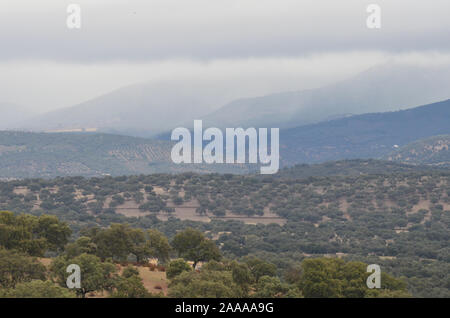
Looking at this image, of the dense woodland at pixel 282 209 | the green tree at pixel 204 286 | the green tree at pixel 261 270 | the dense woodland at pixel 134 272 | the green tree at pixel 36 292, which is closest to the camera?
the green tree at pixel 36 292

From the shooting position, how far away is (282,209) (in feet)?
431

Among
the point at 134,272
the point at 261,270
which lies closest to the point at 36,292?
the point at 134,272

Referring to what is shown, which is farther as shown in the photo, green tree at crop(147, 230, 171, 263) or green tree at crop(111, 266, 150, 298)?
green tree at crop(147, 230, 171, 263)

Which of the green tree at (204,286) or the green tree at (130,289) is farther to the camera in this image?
the green tree at (130,289)

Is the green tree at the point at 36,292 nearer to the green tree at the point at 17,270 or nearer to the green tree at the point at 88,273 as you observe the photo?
the green tree at the point at 17,270

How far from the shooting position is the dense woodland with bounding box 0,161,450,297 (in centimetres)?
9351

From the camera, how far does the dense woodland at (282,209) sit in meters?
93.5

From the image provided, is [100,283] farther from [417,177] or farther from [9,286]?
[417,177]

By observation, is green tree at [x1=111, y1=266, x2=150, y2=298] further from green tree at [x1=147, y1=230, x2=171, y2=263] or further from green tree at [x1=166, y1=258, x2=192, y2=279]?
green tree at [x1=147, y1=230, x2=171, y2=263]

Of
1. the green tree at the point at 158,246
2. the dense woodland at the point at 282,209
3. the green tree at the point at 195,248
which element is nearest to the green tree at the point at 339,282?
the green tree at the point at 195,248

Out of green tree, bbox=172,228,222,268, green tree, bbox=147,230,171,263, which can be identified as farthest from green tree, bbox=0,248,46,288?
green tree, bbox=172,228,222,268
